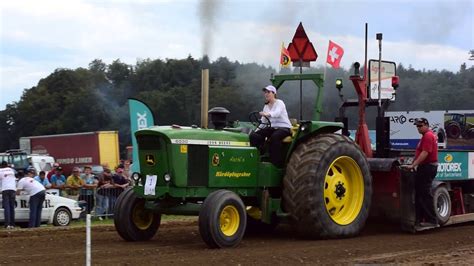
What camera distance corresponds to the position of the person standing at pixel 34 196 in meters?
15.0

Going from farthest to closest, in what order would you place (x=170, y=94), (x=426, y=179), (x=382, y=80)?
(x=170, y=94) < (x=382, y=80) < (x=426, y=179)

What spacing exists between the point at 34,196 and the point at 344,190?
302 inches

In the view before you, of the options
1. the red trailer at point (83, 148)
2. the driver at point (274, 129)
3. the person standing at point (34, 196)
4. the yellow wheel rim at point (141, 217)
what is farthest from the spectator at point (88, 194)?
the red trailer at point (83, 148)

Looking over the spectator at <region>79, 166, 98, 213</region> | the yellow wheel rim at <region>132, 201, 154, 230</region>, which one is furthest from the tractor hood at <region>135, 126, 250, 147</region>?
the spectator at <region>79, 166, 98, 213</region>

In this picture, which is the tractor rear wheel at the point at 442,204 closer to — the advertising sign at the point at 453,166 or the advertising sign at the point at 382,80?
the advertising sign at the point at 453,166

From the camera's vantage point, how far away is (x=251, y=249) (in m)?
8.62

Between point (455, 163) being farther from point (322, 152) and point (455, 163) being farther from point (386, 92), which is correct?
point (322, 152)

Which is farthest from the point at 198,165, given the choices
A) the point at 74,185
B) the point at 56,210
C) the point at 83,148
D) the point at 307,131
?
the point at 83,148

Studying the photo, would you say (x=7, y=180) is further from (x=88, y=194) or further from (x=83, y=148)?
(x=83, y=148)

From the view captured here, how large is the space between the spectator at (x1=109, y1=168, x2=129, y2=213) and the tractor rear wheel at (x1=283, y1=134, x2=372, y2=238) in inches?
368

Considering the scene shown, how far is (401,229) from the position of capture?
10547mm

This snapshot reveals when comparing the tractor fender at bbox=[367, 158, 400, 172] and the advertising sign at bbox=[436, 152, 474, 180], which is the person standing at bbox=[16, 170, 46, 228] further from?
the advertising sign at bbox=[436, 152, 474, 180]

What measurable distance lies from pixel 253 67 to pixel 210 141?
12.5 metres

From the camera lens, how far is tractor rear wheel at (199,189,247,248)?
834cm
